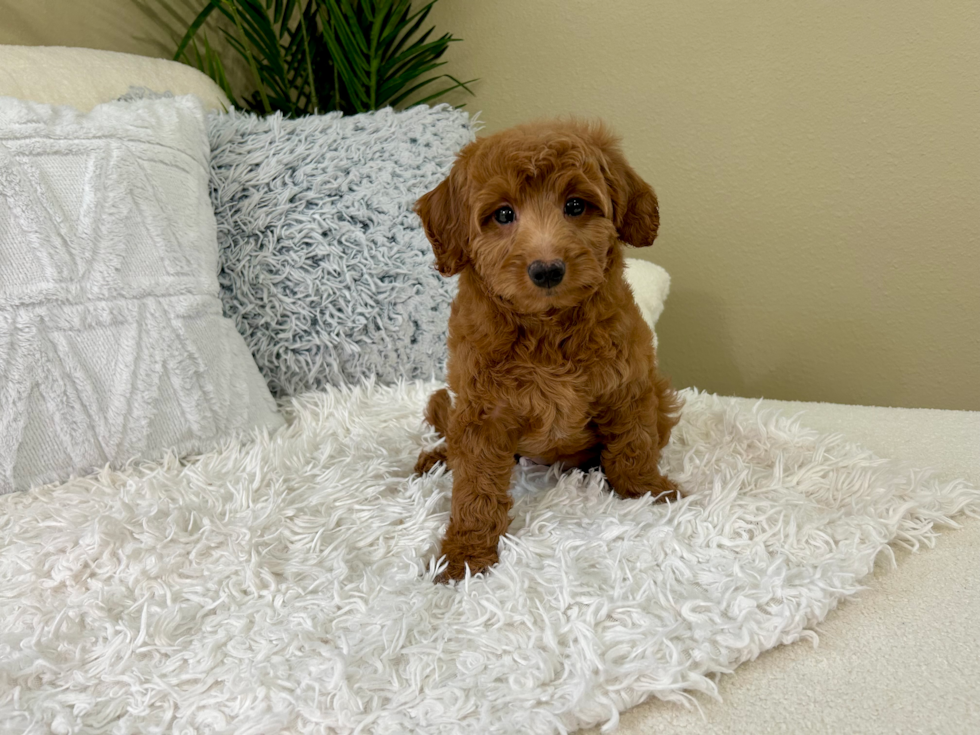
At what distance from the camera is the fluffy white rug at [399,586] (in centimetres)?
74

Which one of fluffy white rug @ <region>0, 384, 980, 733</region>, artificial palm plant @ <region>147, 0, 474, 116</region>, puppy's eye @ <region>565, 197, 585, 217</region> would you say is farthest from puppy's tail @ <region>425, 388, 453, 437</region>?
artificial palm plant @ <region>147, 0, 474, 116</region>

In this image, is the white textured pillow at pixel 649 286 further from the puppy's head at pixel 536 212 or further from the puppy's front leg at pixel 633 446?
the puppy's head at pixel 536 212

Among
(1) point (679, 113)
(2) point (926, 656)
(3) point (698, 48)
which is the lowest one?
(2) point (926, 656)

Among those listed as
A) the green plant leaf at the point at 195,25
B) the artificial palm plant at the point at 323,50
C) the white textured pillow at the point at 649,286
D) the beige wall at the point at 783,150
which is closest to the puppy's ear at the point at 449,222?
the white textured pillow at the point at 649,286

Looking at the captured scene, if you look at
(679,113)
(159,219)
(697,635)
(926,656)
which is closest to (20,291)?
(159,219)

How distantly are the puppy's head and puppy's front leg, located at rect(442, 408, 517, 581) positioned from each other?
0.66 ft

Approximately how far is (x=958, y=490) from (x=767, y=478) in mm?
279

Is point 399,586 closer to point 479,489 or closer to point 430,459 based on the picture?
point 479,489

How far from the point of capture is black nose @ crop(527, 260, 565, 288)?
2.85 feet

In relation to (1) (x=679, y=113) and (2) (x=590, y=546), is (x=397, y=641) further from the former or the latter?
(1) (x=679, y=113)

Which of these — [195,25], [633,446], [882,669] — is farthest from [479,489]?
[195,25]

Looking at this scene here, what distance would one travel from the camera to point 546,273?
87 cm

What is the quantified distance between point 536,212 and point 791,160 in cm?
136

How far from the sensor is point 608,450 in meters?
1.14
